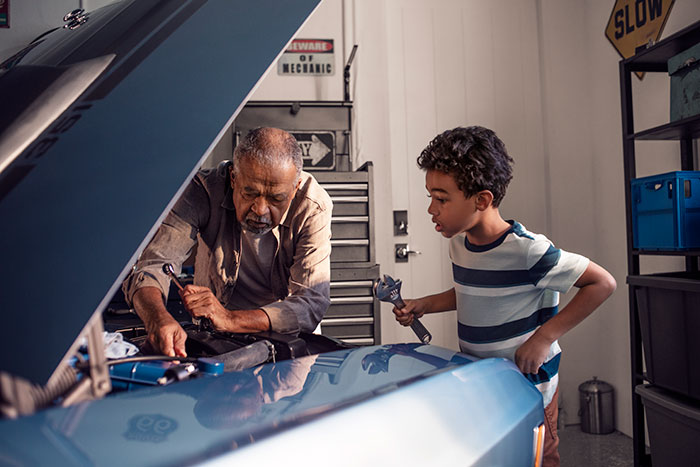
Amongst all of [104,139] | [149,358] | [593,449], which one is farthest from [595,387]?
[104,139]

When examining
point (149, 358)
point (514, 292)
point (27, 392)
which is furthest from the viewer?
point (514, 292)

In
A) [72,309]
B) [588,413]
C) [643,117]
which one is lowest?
[588,413]

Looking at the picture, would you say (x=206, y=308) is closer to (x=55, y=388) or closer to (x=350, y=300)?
(x=55, y=388)

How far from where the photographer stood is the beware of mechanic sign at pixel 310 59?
10.7ft

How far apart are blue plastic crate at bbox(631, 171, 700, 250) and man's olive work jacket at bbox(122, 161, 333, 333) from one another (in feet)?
4.32

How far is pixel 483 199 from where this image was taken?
54.8 inches

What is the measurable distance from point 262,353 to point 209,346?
11cm

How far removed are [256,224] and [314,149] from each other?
64.6 inches

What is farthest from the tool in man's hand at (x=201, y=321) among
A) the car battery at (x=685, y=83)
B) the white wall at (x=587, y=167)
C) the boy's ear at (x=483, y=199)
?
the white wall at (x=587, y=167)

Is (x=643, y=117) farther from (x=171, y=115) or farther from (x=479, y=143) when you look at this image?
(x=171, y=115)

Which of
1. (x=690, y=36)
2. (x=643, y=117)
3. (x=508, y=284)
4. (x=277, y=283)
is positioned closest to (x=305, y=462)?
(x=508, y=284)

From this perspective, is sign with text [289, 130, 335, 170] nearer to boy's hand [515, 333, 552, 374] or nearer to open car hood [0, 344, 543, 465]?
boy's hand [515, 333, 552, 374]

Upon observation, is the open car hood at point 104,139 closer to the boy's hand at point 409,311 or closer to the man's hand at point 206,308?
the man's hand at point 206,308

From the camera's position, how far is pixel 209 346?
88 cm
